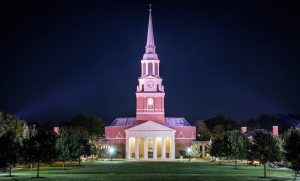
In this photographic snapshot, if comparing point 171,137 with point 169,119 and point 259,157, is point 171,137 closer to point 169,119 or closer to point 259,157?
point 169,119

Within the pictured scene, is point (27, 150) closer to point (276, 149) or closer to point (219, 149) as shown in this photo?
point (276, 149)

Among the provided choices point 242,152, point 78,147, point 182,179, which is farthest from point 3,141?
point 242,152

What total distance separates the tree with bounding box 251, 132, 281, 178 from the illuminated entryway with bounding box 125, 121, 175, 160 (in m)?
80.5

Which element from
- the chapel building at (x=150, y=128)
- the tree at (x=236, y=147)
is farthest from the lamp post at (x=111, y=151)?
the tree at (x=236, y=147)

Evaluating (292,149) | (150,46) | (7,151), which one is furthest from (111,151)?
(292,149)

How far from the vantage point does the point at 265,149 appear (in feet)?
200

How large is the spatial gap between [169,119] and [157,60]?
55.4 ft

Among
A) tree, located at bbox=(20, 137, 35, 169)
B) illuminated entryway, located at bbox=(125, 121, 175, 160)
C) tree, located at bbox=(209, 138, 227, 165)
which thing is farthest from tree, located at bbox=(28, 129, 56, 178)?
illuminated entryway, located at bbox=(125, 121, 175, 160)

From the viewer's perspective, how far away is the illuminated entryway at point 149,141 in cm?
14250

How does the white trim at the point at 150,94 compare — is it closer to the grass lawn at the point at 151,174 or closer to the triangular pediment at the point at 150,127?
the triangular pediment at the point at 150,127

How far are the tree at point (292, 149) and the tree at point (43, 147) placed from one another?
24144 mm

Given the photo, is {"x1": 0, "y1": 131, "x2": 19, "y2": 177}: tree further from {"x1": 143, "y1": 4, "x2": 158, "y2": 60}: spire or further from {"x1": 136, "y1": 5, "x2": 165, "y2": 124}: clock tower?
{"x1": 143, "y1": 4, "x2": 158, "y2": 60}: spire

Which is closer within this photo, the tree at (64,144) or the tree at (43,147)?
the tree at (43,147)

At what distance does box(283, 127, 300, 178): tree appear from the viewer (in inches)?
1978
